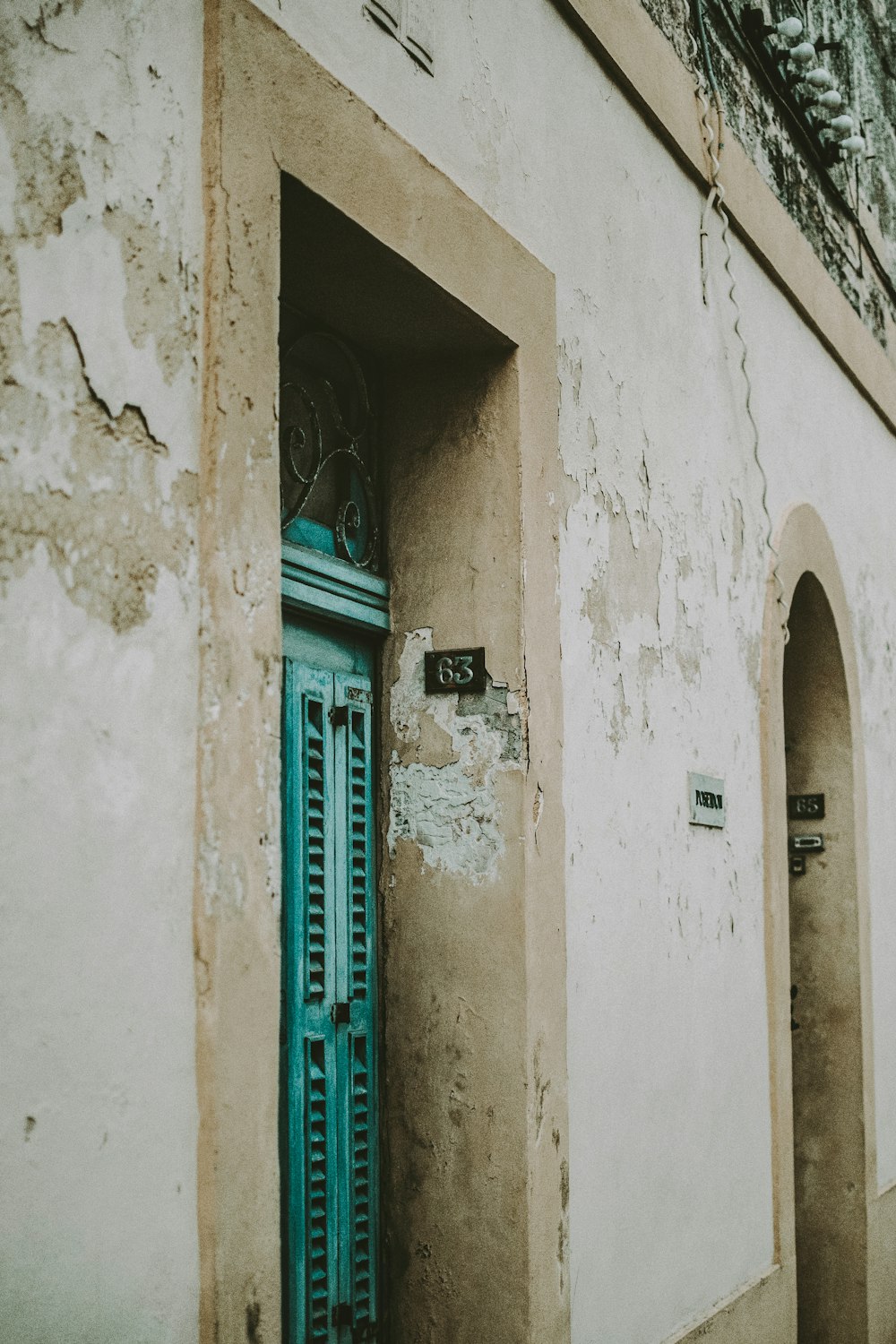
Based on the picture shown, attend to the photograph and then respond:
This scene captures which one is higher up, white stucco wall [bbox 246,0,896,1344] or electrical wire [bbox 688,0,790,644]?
electrical wire [bbox 688,0,790,644]

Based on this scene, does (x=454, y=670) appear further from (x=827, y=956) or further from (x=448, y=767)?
(x=827, y=956)

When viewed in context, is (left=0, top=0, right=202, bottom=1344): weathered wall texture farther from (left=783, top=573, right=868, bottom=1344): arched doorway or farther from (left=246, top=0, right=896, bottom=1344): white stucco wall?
(left=783, top=573, right=868, bottom=1344): arched doorway

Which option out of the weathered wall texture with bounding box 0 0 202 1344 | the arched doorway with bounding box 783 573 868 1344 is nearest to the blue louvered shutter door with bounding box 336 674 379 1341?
the weathered wall texture with bounding box 0 0 202 1344

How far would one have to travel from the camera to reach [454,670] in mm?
3580

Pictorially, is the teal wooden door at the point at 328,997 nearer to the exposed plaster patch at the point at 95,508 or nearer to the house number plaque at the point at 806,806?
the exposed plaster patch at the point at 95,508

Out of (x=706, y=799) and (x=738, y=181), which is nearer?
(x=706, y=799)

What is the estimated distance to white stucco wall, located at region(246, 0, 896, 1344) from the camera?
3.69 meters

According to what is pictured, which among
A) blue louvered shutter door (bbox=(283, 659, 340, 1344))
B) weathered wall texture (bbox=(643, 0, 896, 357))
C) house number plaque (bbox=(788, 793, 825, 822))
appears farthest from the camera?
house number plaque (bbox=(788, 793, 825, 822))

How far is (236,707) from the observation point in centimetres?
250

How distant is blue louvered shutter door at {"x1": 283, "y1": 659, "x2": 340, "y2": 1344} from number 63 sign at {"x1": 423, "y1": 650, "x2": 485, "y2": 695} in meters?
0.32

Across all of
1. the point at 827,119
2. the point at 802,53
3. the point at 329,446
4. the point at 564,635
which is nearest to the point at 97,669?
the point at 329,446

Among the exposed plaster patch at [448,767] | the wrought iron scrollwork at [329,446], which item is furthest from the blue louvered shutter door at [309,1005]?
the wrought iron scrollwork at [329,446]

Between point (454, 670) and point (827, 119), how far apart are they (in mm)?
4054

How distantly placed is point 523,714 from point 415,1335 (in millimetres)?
1466
